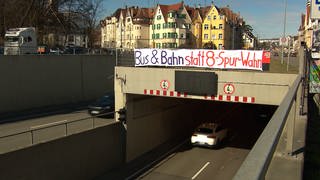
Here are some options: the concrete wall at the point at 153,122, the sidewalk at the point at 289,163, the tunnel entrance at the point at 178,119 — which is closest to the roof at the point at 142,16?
the tunnel entrance at the point at 178,119

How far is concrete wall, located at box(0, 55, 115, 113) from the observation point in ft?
91.3

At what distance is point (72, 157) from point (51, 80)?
1555 centimetres

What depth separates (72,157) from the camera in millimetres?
17641

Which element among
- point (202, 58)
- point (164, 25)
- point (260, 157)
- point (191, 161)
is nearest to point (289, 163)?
point (260, 157)

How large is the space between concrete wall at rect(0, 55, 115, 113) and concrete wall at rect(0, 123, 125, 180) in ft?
23.3

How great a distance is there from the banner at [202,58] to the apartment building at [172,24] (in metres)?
76.2

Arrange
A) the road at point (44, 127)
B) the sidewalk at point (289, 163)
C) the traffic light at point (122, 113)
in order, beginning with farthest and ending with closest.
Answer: the traffic light at point (122, 113) → the road at point (44, 127) → the sidewalk at point (289, 163)

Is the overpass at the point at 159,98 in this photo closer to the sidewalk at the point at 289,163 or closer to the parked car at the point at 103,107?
the parked car at the point at 103,107

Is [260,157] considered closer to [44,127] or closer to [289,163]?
[289,163]

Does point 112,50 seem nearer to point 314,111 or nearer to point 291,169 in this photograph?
point 314,111

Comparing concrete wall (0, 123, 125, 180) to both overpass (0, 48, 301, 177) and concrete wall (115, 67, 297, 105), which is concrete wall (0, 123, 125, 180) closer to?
overpass (0, 48, 301, 177)

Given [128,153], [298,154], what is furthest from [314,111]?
[128,153]

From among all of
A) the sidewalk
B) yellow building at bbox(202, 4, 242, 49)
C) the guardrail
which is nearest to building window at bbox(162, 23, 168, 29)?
yellow building at bbox(202, 4, 242, 49)

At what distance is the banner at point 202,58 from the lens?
17.3m
